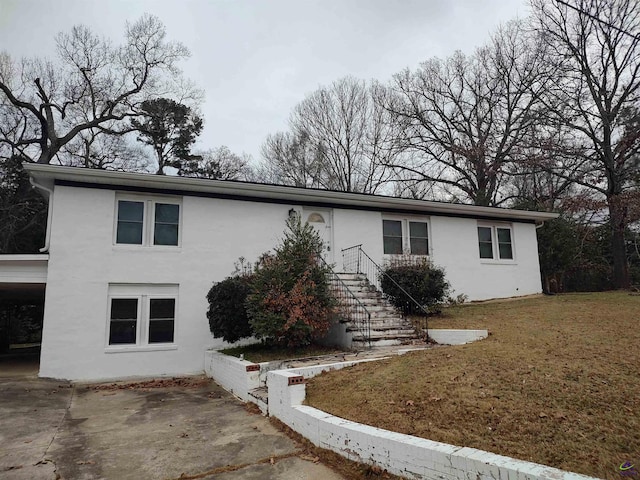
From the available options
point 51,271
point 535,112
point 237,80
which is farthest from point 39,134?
point 535,112

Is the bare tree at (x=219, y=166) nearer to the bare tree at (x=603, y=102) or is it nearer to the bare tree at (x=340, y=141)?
the bare tree at (x=340, y=141)

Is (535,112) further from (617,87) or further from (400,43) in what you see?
(400,43)

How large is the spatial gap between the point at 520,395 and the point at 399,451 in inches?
64.5

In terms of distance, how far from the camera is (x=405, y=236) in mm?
13773

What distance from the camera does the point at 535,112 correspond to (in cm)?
2045

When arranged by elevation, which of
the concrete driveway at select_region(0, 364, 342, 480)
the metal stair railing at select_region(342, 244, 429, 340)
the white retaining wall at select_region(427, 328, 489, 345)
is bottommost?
the concrete driveway at select_region(0, 364, 342, 480)

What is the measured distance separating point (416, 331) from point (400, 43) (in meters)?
10.4

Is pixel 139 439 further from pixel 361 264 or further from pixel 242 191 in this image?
pixel 361 264

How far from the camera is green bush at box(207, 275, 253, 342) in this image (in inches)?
371

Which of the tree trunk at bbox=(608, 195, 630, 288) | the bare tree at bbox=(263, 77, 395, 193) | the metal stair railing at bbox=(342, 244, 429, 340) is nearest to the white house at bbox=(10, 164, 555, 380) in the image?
the metal stair railing at bbox=(342, 244, 429, 340)

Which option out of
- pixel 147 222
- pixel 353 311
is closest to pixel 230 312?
pixel 353 311

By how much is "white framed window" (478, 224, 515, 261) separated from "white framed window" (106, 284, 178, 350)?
1026cm

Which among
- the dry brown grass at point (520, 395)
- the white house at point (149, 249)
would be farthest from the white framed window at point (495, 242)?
the dry brown grass at point (520, 395)

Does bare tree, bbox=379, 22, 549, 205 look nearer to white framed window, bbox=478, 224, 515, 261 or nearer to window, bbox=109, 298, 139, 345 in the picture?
white framed window, bbox=478, 224, 515, 261
